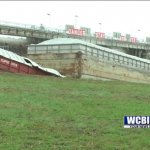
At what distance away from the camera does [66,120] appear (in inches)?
661

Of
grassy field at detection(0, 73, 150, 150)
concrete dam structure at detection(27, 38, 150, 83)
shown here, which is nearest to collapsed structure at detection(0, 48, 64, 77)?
concrete dam structure at detection(27, 38, 150, 83)

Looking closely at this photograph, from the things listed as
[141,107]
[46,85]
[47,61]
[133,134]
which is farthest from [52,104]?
[47,61]

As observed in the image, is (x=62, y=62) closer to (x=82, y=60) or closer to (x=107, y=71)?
(x=82, y=60)

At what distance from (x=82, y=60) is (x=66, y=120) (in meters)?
30.3

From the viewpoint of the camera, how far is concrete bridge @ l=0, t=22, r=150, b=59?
86.9m

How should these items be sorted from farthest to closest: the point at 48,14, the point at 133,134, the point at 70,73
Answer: the point at 48,14
the point at 70,73
the point at 133,134

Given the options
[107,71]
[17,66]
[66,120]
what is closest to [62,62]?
[107,71]

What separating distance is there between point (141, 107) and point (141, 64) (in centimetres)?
4116

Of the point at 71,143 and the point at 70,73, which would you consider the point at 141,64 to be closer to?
the point at 70,73

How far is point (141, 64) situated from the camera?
61.2 m

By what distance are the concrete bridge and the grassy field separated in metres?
61.9

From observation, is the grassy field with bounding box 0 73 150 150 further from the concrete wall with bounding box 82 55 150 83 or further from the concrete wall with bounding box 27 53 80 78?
the concrete wall with bounding box 82 55 150 83

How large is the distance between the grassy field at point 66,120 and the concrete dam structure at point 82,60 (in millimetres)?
20688

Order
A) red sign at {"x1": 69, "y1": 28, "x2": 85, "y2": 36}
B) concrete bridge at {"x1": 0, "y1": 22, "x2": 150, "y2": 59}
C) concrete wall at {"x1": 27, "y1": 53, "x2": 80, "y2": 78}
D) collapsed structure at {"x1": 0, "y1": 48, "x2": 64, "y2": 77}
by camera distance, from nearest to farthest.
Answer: collapsed structure at {"x1": 0, "y1": 48, "x2": 64, "y2": 77} < concrete wall at {"x1": 27, "y1": 53, "x2": 80, "y2": 78} < concrete bridge at {"x1": 0, "y1": 22, "x2": 150, "y2": 59} < red sign at {"x1": 69, "y1": 28, "x2": 85, "y2": 36}
